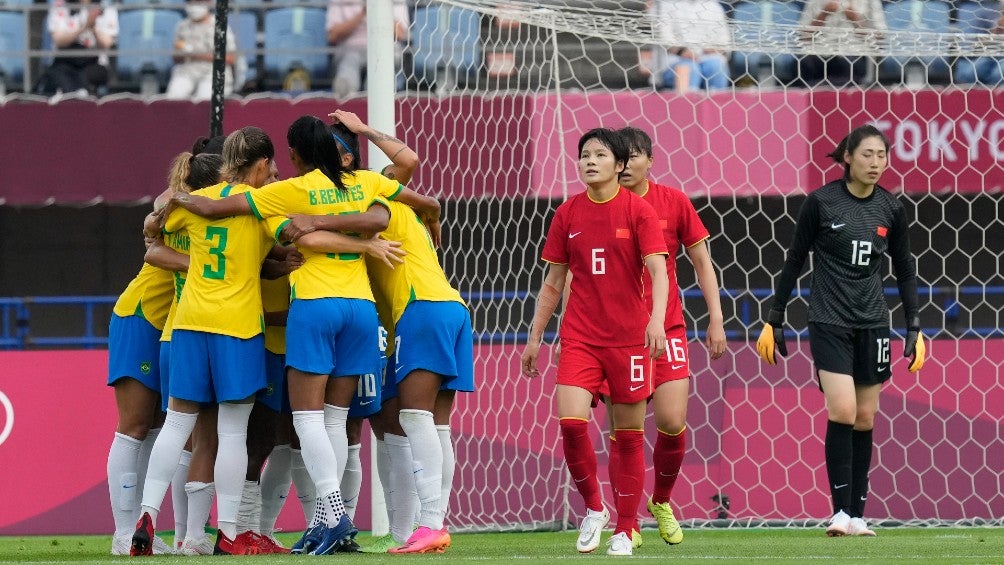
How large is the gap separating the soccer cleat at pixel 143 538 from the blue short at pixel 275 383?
68 cm

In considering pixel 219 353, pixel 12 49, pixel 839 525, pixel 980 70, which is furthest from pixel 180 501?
pixel 980 70

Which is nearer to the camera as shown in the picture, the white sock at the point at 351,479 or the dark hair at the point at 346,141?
the dark hair at the point at 346,141

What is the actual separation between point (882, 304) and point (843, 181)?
577 mm

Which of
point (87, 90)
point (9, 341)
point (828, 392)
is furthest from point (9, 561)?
point (87, 90)

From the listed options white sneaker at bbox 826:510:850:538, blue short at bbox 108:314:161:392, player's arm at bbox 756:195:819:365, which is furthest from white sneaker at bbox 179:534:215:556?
white sneaker at bbox 826:510:850:538

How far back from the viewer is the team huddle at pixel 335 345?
19.5 ft

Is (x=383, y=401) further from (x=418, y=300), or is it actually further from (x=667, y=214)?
(x=667, y=214)

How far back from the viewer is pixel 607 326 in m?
6.04

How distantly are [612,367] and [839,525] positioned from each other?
156cm

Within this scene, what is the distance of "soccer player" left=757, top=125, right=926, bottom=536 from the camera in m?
6.96

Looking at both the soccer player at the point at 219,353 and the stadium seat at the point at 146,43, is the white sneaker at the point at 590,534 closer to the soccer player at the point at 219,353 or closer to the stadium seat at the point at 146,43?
the soccer player at the point at 219,353

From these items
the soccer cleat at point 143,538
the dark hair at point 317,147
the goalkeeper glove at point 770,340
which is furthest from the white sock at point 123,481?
the goalkeeper glove at point 770,340

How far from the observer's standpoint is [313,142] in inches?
235

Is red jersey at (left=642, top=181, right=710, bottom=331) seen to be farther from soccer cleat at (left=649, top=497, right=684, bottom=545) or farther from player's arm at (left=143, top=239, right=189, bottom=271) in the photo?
player's arm at (left=143, top=239, right=189, bottom=271)
